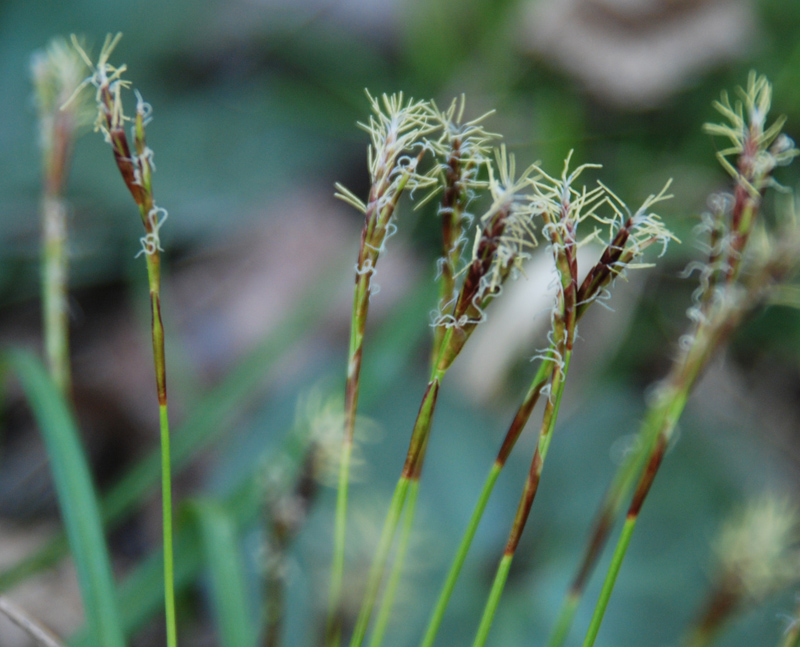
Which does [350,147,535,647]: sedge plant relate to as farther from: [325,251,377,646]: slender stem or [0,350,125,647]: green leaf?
[0,350,125,647]: green leaf

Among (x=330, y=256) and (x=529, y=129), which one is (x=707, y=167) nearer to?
(x=529, y=129)

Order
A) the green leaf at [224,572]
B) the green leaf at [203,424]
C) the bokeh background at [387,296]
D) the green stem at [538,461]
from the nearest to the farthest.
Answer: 1. the green stem at [538,461]
2. the green leaf at [224,572]
3. the green leaf at [203,424]
4. the bokeh background at [387,296]

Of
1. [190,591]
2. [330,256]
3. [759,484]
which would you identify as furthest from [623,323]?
[190,591]

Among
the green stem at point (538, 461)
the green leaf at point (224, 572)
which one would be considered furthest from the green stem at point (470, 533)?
the green leaf at point (224, 572)

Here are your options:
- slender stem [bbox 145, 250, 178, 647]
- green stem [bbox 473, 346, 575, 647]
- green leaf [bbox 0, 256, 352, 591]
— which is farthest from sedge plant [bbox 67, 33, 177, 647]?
green leaf [bbox 0, 256, 352, 591]

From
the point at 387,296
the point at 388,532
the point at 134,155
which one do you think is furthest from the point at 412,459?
the point at 387,296

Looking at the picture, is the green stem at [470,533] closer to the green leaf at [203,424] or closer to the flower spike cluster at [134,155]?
the flower spike cluster at [134,155]
